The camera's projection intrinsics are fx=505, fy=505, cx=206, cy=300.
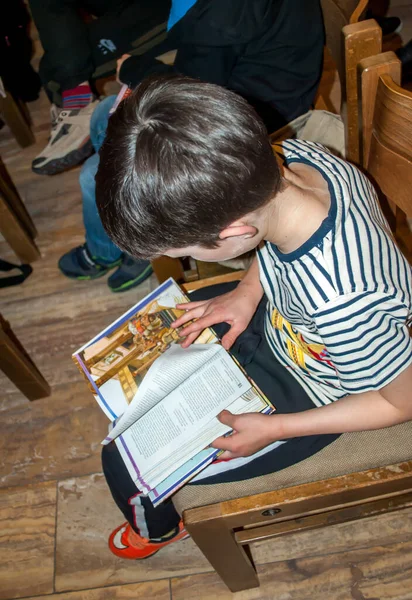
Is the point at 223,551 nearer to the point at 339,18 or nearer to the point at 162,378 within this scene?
the point at 162,378

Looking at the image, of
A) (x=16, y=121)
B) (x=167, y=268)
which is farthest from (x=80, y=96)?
(x=167, y=268)

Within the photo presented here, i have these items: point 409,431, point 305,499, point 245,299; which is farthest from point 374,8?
point 305,499

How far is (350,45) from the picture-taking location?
69cm

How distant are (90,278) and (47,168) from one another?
43cm

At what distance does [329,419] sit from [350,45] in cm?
51

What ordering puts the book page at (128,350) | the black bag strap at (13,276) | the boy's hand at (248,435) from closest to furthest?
the boy's hand at (248,435), the book page at (128,350), the black bag strap at (13,276)

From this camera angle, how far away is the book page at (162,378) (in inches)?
31.7

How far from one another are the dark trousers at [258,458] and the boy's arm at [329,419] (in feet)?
0.15

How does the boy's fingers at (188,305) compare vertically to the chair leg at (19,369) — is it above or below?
above

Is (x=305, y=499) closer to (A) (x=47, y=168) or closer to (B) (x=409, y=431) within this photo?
(B) (x=409, y=431)

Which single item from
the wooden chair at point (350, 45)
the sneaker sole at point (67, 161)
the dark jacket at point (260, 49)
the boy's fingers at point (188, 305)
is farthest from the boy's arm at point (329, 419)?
the sneaker sole at point (67, 161)

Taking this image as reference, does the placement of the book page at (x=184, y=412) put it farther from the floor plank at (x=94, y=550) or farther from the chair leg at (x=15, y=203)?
the chair leg at (x=15, y=203)

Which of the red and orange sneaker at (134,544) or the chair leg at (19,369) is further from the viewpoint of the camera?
the chair leg at (19,369)

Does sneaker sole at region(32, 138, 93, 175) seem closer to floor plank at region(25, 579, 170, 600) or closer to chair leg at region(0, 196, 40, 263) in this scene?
chair leg at region(0, 196, 40, 263)
